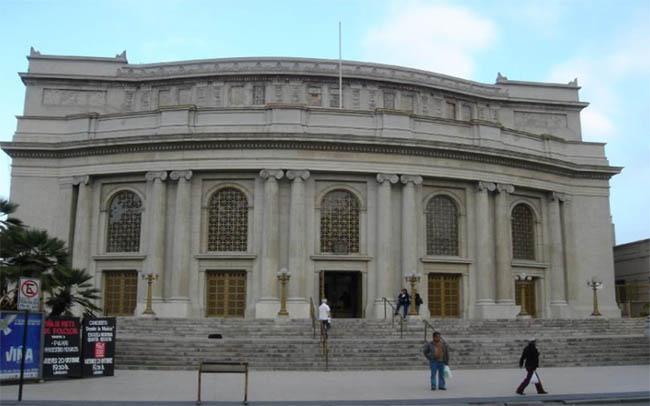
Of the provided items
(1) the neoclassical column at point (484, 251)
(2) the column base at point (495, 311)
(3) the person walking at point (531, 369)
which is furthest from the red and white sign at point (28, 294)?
(1) the neoclassical column at point (484, 251)

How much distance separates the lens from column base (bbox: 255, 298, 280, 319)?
3247 centimetres

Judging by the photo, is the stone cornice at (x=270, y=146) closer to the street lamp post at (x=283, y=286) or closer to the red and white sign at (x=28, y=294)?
the street lamp post at (x=283, y=286)

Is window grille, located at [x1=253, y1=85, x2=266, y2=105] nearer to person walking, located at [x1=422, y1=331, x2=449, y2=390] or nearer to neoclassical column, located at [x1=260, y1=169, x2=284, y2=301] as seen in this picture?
neoclassical column, located at [x1=260, y1=169, x2=284, y2=301]

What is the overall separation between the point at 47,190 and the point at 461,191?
21.9 meters

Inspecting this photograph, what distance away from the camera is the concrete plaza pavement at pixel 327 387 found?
14.9 m

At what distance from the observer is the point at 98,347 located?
19.7 metres

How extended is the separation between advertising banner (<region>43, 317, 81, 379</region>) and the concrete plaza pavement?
0.38 m

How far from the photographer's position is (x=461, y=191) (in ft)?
121

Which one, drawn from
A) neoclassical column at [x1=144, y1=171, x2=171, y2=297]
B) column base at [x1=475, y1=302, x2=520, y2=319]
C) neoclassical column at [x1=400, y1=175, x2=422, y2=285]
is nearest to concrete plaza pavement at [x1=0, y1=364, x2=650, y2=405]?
neoclassical column at [x1=400, y1=175, x2=422, y2=285]

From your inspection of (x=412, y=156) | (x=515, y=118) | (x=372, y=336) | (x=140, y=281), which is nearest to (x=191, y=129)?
(x=140, y=281)

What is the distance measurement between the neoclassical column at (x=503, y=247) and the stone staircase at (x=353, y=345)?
530cm

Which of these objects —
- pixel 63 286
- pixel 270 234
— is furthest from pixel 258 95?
pixel 63 286

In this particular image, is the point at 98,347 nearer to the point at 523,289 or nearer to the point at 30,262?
the point at 30,262

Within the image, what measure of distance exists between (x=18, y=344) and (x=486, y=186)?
2550cm
